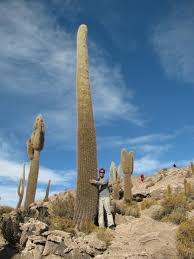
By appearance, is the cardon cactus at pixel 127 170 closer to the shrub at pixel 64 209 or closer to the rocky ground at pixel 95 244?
the shrub at pixel 64 209

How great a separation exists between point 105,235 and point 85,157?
9.03 ft

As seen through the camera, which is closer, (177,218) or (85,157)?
(85,157)

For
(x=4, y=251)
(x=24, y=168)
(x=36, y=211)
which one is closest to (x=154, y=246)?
(x=4, y=251)

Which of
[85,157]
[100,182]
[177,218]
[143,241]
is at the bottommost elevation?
[143,241]

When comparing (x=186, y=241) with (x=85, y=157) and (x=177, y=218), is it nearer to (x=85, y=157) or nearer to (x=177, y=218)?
(x=177, y=218)

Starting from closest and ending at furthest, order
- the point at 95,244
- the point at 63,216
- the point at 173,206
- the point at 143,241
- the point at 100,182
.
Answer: the point at 95,244
the point at 143,241
the point at 100,182
the point at 63,216
the point at 173,206

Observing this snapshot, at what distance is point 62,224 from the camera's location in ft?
36.9

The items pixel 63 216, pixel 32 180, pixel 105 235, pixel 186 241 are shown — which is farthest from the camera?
pixel 32 180

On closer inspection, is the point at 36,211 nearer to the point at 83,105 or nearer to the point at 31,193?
the point at 83,105

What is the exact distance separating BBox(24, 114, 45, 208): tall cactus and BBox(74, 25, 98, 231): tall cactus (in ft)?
28.3

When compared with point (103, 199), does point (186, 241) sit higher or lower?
lower

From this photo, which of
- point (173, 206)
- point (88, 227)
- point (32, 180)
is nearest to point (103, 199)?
point (88, 227)

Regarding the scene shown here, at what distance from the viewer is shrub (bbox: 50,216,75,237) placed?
10962 millimetres

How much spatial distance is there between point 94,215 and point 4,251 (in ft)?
10.1
